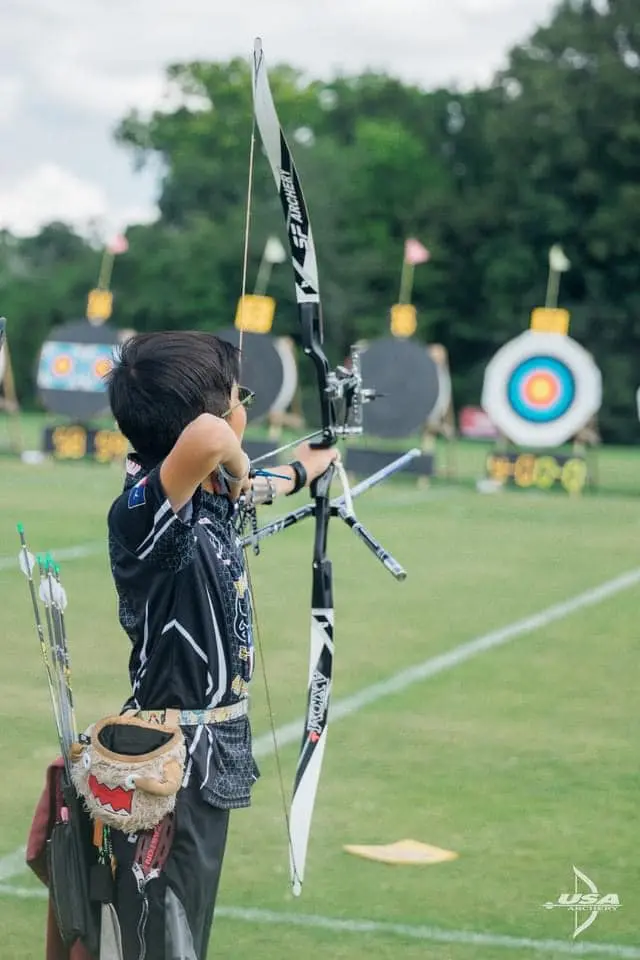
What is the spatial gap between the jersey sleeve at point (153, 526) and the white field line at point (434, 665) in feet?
4.89

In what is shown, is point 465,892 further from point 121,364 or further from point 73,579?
point 73,579

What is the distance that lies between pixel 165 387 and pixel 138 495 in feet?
0.53

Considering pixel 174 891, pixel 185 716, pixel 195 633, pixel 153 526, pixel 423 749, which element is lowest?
pixel 423 749

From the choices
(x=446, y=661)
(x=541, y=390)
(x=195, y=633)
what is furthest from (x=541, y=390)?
(x=195, y=633)

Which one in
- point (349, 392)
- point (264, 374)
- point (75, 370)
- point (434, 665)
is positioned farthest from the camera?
point (75, 370)

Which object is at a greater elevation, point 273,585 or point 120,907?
point 120,907

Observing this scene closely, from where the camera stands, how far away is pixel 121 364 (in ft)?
8.04

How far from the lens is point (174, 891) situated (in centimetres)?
243

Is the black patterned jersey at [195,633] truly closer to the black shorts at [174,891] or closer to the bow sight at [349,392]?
the black shorts at [174,891]

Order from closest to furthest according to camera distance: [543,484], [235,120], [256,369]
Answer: [543,484] → [256,369] → [235,120]

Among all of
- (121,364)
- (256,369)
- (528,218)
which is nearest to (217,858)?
(121,364)

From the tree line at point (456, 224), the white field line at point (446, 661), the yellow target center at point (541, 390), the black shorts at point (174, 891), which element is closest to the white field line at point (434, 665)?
the white field line at point (446, 661)

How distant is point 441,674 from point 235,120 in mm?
37626

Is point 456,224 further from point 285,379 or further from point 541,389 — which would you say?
point 541,389
